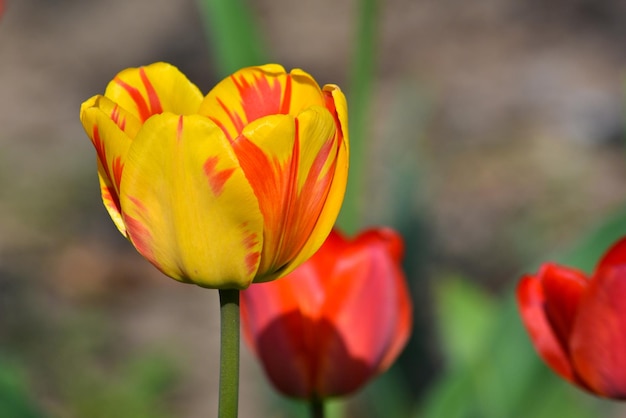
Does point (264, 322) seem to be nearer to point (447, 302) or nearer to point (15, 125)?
point (447, 302)

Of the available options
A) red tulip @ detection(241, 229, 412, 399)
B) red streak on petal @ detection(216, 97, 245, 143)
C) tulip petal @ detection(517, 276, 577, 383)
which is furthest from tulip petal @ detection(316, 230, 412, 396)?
red streak on petal @ detection(216, 97, 245, 143)

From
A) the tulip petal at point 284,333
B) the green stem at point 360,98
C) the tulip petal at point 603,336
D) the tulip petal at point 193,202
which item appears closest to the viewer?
the tulip petal at point 193,202

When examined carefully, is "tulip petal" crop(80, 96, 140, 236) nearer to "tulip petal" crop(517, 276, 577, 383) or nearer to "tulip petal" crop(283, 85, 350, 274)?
"tulip petal" crop(283, 85, 350, 274)

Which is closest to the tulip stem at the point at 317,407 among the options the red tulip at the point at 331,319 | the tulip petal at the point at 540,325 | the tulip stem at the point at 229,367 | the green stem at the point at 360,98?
the red tulip at the point at 331,319

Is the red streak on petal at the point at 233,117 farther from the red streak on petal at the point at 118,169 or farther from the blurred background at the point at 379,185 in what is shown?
the blurred background at the point at 379,185

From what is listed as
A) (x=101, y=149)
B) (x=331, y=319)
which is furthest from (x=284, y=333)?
(x=101, y=149)

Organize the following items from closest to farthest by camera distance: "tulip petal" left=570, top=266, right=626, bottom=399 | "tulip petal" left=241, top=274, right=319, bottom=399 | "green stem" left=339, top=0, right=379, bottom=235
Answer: "tulip petal" left=570, top=266, right=626, bottom=399
"tulip petal" left=241, top=274, right=319, bottom=399
"green stem" left=339, top=0, right=379, bottom=235

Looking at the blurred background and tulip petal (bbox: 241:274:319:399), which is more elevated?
tulip petal (bbox: 241:274:319:399)

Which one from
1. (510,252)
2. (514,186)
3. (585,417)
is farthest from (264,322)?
(514,186)

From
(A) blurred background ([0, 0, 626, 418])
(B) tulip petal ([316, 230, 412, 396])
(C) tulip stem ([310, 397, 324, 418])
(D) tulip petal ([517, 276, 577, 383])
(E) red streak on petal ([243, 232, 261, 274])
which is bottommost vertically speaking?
(A) blurred background ([0, 0, 626, 418])
